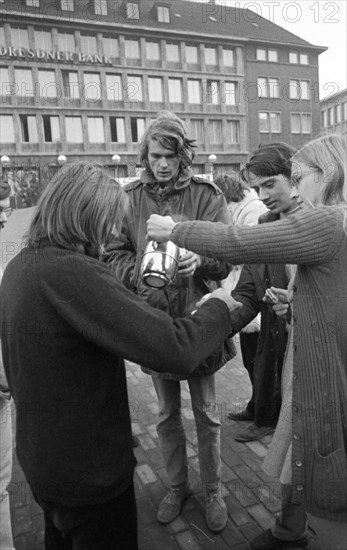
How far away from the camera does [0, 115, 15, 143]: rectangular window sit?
3145cm

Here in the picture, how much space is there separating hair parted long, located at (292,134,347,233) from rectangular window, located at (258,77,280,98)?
40426mm

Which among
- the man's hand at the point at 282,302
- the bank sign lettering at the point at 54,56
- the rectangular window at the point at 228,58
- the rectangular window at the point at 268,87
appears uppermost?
the rectangular window at the point at 228,58

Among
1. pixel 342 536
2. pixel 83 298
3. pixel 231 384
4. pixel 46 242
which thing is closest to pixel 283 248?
pixel 83 298

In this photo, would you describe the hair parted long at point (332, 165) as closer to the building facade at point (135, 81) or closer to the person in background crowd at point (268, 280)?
the person in background crowd at point (268, 280)

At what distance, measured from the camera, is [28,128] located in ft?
105

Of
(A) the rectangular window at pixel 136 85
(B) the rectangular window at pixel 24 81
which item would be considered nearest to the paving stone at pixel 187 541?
(B) the rectangular window at pixel 24 81

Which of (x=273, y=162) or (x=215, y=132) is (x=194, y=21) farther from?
(x=273, y=162)

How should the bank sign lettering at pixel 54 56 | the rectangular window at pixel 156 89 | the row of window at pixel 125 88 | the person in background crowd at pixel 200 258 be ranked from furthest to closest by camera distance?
the rectangular window at pixel 156 89 → the row of window at pixel 125 88 → the bank sign lettering at pixel 54 56 → the person in background crowd at pixel 200 258

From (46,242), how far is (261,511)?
2271 millimetres

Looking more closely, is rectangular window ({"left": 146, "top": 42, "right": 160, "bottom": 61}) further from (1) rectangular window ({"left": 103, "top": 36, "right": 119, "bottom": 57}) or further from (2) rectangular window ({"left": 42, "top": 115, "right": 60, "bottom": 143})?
(2) rectangular window ({"left": 42, "top": 115, "right": 60, "bottom": 143})

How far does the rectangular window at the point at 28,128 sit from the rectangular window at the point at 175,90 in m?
11.3

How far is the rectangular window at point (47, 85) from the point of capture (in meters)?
32.5

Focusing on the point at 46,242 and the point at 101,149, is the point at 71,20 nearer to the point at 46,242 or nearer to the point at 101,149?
the point at 101,149

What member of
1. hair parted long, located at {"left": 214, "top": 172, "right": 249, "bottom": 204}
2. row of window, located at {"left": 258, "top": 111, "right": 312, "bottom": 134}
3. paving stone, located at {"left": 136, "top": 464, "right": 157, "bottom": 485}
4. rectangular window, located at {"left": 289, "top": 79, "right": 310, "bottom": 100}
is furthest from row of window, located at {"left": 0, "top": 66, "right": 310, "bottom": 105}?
paving stone, located at {"left": 136, "top": 464, "right": 157, "bottom": 485}
